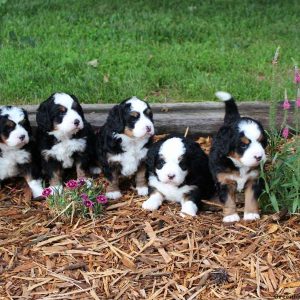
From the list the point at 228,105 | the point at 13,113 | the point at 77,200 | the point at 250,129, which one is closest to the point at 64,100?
the point at 13,113

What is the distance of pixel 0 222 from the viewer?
16.1 feet

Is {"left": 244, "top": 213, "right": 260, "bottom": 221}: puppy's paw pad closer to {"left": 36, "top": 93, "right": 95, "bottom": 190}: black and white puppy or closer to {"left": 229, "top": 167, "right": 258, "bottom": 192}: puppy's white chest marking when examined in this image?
{"left": 229, "top": 167, "right": 258, "bottom": 192}: puppy's white chest marking

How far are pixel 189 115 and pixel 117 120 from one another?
3.85 ft

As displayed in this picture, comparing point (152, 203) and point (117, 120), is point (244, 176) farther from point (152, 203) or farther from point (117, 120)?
point (117, 120)

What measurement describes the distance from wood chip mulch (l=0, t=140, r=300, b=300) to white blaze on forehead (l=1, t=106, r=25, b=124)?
0.73 meters

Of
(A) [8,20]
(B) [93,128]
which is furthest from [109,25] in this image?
(B) [93,128]

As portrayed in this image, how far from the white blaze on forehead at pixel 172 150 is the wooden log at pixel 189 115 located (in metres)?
1.17

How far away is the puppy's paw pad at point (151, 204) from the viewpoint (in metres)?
4.98

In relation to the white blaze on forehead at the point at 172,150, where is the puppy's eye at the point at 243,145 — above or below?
above

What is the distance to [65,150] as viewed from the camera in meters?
5.31

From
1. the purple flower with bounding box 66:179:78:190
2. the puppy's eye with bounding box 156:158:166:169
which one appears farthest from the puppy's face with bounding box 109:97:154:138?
the purple flower with bounding box 66:179:78:190

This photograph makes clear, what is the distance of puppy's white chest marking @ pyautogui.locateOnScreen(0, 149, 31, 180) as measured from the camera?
531cm

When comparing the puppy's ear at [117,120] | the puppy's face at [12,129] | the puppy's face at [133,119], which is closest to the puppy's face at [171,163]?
the puppy's face at [133,119]

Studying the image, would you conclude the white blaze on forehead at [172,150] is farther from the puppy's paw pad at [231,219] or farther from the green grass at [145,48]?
the green grass at [145,48]
